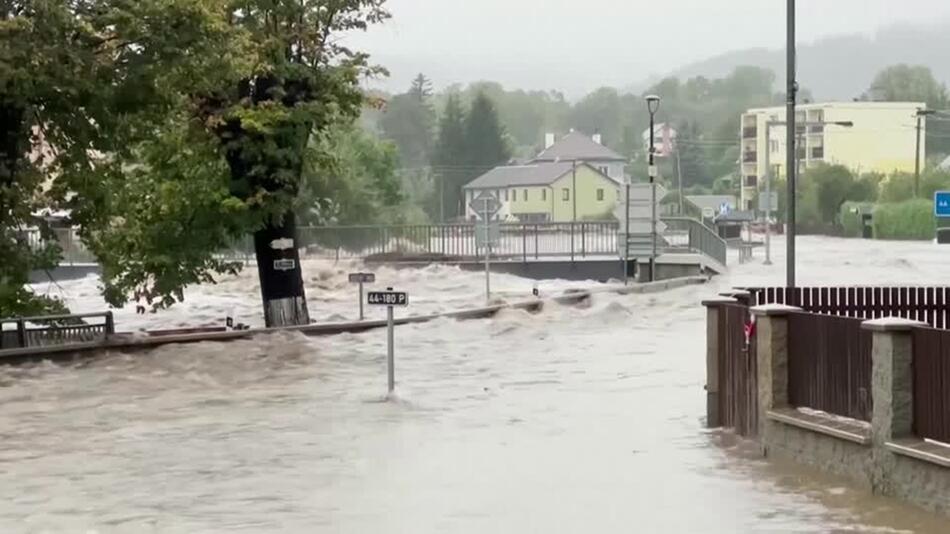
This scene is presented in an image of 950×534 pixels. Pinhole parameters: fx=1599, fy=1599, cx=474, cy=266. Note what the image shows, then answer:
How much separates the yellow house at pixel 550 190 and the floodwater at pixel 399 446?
11739 centimetres

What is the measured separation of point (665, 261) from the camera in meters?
56.8

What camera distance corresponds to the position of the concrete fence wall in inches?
485

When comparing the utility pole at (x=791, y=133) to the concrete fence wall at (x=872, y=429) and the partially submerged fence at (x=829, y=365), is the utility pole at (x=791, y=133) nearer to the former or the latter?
the concrete fence wall at (x=872, y=429)

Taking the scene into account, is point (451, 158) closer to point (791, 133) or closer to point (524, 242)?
point (524, 242)

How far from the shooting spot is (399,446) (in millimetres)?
18250

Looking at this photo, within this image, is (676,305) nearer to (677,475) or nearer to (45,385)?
(45,385)

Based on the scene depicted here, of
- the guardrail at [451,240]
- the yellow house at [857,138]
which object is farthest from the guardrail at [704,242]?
the yellow house at [857,138]

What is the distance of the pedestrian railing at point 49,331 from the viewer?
2970 cm

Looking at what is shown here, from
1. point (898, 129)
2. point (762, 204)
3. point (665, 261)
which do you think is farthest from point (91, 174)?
point (898, 129)

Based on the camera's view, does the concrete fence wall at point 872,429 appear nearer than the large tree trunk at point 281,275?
Yes

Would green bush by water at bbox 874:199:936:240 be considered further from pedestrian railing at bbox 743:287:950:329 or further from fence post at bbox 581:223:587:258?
pedestrian railing at bbox 743:287:950:329

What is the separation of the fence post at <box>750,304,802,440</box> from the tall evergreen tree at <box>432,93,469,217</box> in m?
148

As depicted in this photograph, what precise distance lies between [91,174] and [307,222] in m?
60.0

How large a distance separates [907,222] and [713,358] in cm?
10124
